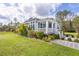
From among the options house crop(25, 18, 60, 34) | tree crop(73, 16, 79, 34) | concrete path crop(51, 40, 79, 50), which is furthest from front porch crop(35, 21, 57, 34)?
tree crop(73, 16, 79, 34)

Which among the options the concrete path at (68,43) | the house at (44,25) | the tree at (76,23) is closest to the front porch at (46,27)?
the house at (44,25)

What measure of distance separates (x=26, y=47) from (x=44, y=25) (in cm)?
37

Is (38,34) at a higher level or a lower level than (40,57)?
higher

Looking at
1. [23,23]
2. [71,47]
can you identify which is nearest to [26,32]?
[23,23]

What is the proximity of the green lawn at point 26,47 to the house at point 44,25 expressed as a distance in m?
0.16

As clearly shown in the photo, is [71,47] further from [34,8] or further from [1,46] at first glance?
[1,46]

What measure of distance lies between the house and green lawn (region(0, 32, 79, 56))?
163 mm

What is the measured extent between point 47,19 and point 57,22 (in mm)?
140

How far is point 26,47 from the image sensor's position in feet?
11.4

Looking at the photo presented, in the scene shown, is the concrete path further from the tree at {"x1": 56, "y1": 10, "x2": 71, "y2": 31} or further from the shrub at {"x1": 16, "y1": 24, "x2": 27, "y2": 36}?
the shrub at {"x1": 16, "y1": 24, "x2": 27, "y2": 36}

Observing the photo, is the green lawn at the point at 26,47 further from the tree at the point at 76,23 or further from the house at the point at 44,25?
the tree at the point at 76,23

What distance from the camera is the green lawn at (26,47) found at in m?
3.45

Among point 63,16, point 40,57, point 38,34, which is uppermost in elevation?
point 63,16

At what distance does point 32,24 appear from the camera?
3.50 metres
